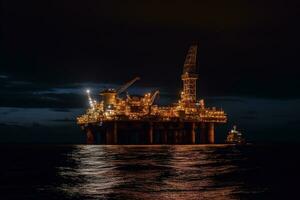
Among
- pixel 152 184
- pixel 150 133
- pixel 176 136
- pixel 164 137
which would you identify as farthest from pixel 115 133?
pixel 152 184

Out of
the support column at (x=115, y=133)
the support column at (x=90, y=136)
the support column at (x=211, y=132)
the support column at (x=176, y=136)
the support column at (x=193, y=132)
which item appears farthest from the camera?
the support column at (x=90, y=136)

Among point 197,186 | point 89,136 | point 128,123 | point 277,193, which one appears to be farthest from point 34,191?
point 89,136

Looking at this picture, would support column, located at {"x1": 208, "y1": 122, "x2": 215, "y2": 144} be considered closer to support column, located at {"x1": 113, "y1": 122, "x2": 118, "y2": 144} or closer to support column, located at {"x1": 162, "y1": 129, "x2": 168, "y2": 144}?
support column, located at {"x1": 162, "y1": 129, "x2": 168, "y2": 144}

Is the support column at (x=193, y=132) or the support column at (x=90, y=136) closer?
the support column at (x=193, y=132)

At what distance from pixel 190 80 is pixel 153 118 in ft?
67.4

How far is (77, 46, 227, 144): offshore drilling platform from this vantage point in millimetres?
147250

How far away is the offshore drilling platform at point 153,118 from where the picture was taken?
147250 millimetres

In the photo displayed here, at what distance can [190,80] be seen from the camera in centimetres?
16162

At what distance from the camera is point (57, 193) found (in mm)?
36812

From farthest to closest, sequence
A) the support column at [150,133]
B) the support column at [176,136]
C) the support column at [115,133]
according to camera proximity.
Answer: the support column at [176,136] → the support column at [150,133] → the support column at [115,133]

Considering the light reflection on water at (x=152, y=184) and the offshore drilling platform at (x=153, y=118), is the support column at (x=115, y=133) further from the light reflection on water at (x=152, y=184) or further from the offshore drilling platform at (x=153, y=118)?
the light reflection on water at (x=152, y=184)

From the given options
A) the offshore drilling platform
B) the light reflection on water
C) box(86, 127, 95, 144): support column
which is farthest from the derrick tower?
the light reflection on water

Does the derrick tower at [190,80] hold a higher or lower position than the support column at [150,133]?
higher

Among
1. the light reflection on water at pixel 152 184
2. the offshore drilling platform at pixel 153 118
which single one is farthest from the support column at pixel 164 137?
the light reflection on water at pixel 152 184
